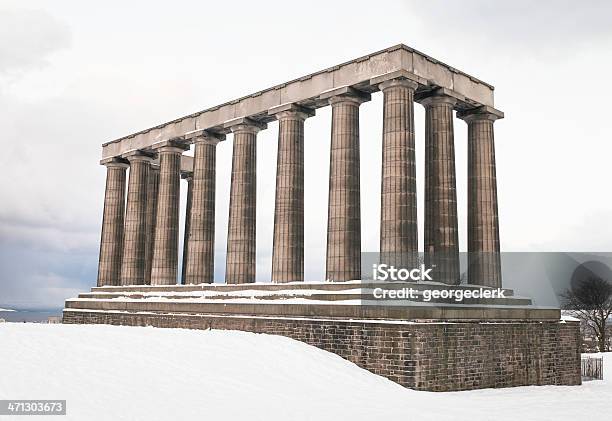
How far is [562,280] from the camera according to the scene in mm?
96438

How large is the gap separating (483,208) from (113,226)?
33.0 meters

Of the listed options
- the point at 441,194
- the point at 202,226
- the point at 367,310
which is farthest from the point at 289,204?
the point at 367,310

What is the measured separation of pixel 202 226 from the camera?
46.0 meters

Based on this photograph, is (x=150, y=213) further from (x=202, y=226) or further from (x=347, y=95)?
(x=347, y=95)

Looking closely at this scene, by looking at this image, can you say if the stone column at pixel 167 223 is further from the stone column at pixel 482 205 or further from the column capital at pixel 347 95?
the stone column at pixel 482 205

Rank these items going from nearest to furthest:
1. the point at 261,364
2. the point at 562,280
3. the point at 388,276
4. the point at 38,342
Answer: the point at 38,342
the point at 261,364
the point at 388,276
the point at 562,280

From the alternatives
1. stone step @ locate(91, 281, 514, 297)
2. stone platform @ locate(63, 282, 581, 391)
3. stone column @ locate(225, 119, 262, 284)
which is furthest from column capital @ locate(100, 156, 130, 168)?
stone platform @ locate(63, 282, 581, 391)

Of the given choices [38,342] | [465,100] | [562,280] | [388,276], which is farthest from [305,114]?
[562,280]

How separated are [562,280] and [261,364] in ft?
270

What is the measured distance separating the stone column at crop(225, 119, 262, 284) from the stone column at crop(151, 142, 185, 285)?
25.8 feet

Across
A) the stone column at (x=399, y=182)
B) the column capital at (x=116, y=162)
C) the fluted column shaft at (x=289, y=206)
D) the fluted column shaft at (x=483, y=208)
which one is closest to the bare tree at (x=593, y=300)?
the fluted column shaft at (x=483, y=208)

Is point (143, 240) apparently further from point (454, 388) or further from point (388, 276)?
point (454, 388)

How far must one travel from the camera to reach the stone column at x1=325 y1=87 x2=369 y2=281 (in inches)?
1393

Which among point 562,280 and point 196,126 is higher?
point 196,126
